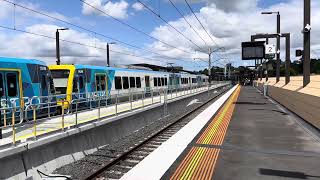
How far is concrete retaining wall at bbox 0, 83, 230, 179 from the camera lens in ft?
27.5

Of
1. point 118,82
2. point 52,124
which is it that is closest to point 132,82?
point 118,82

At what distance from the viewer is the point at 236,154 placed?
39.5 feet

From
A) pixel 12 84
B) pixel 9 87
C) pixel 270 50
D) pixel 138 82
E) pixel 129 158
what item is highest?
pixel 270 50

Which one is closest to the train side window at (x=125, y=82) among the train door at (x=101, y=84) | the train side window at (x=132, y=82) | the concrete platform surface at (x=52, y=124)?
the train side window at (x=132, y=82)

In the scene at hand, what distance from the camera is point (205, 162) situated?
10.9 metres

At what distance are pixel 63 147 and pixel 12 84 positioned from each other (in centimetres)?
548

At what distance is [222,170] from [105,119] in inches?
225

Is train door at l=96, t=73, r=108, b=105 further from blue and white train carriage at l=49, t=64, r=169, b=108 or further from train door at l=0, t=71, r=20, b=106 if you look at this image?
train door at l=0, t=71, r=20, b=106

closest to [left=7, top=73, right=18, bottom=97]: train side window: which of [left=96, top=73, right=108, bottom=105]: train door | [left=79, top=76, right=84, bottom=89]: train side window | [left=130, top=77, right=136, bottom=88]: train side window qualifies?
[left=79, top=76, right=84, bottom=89]: train side window

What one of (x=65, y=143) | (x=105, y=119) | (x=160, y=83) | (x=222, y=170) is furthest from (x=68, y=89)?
(x=160, y=83)

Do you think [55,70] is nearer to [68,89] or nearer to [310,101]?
[68,89]

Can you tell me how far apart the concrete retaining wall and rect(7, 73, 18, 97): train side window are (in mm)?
3712

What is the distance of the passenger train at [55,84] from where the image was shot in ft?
46.3

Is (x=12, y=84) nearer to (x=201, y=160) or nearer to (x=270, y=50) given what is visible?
(x=201, y=160)
